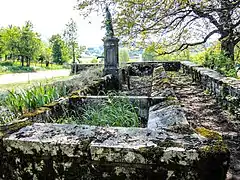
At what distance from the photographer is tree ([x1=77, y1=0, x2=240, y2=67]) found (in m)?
8.01

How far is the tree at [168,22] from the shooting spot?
801 cm

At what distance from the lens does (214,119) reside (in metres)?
3.76

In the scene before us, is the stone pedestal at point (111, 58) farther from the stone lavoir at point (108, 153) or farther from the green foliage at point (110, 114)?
the stone lavoir at point (108, 153)

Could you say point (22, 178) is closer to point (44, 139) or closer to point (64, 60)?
point (44, 139)

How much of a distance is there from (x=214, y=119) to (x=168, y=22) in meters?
6.38

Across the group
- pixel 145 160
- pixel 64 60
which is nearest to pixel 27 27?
pixel 64 60

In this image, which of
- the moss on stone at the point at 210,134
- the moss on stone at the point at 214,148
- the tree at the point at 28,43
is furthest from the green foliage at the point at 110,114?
the tree at the point at 28,43

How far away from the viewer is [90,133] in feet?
5.02

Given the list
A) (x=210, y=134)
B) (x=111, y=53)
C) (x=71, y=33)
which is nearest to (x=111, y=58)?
(x=111, y=53)

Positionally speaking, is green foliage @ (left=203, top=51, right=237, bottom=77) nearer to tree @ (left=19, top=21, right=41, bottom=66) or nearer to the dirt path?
the dirt path

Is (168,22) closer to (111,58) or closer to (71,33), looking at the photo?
(111,58)

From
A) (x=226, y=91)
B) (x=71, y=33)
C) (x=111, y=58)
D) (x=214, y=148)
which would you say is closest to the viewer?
(x=214, y=148)

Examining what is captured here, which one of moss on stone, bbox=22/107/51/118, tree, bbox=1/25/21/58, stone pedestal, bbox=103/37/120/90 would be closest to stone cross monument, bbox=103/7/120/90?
stone pedestal, bbox=103/37/120/90

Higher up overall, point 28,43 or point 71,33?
point 71,33
